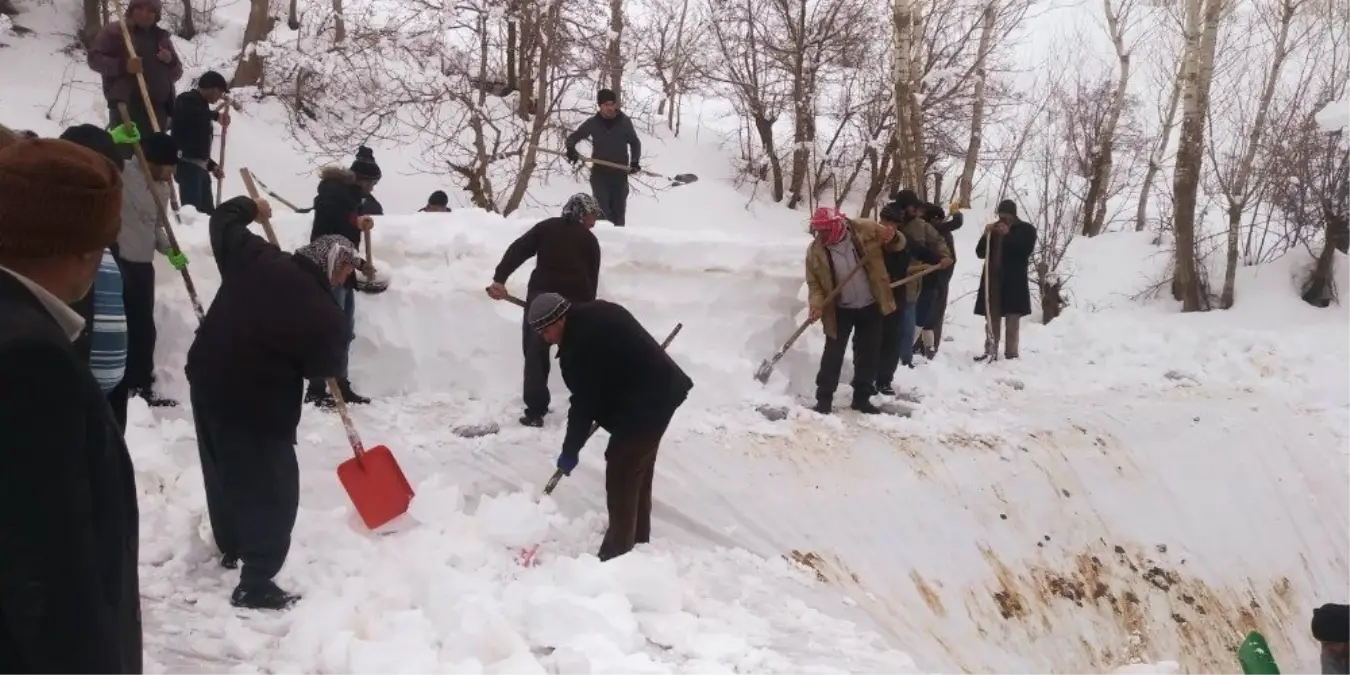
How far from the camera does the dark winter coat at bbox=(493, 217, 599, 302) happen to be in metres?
5.32

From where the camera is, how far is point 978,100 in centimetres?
1608

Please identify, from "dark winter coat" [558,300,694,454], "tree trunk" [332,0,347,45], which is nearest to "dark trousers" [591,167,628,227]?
"dark winter coat" [558,300,694,454]

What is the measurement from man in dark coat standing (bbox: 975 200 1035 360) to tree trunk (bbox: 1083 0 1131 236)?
9.52m

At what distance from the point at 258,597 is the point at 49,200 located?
7.34ft

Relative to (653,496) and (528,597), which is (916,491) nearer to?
(653,496)

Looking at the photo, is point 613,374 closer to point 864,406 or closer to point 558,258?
point 558,258

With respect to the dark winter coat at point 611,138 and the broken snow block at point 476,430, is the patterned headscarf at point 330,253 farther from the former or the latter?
the dark winter coat at point 611,138

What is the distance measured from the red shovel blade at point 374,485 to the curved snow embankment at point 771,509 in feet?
0.37

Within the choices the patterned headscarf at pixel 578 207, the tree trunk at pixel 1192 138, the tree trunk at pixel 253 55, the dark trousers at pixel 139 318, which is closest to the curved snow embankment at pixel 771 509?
the dark trousers at pixel 139 318

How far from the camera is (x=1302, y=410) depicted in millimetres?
7848

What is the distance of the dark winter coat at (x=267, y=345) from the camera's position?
10.4 ft

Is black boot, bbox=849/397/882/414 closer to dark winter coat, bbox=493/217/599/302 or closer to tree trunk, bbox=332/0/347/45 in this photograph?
dark winter coat, bbox=493/217/599/302

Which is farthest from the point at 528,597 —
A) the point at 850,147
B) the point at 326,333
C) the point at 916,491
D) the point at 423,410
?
the point at 850,147

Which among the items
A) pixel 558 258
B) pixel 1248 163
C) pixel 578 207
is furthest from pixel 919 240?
pixel 1248 163
